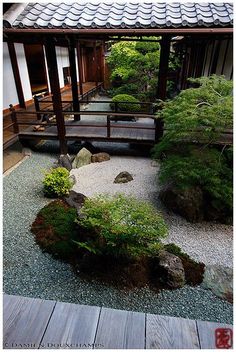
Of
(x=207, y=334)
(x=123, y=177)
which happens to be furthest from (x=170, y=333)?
(x=123, y=177)

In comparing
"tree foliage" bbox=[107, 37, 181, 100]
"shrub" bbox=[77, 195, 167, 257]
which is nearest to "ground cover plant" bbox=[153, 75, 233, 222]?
"shrub" bbox=[77, 195, 167, 257]

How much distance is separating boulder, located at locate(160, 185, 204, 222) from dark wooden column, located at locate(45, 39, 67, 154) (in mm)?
3937

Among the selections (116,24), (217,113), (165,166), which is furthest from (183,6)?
(165,166)

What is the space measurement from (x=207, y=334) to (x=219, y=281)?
1.84 metres

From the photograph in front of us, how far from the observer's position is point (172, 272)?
328cm

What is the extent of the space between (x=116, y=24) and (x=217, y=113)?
3005 mm

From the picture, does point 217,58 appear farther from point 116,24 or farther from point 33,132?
point 33,132

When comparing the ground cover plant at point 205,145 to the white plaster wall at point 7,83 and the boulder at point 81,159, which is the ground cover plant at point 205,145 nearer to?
the boulder at point 81,159

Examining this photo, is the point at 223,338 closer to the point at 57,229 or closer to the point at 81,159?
the point at 57,229

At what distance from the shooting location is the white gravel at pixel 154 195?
160 inches

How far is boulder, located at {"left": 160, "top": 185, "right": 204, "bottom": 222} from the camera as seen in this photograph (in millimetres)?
4699

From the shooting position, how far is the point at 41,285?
3.29m

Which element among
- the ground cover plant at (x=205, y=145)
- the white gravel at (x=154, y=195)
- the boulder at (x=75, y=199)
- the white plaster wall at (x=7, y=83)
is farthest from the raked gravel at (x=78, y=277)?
the white plaster wall at (x=7, y=83)

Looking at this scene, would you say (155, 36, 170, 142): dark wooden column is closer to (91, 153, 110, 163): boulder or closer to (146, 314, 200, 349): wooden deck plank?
(91, 153, 110, 163): boulder
